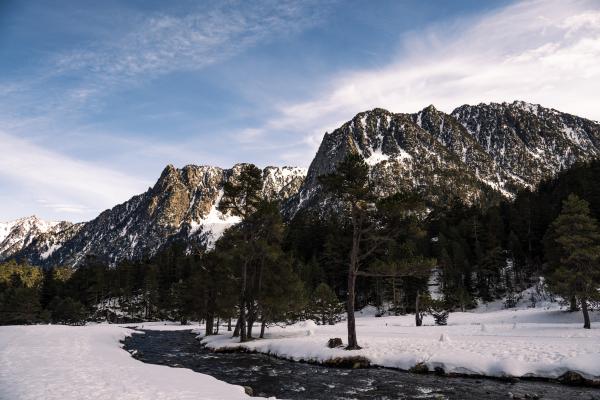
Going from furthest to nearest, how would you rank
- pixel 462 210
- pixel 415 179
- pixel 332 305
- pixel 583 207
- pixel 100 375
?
1. pixel 415 179
2. pixel 462 210
3. pixel 332 305
4. pixel 583 207
5. pixel 100 375

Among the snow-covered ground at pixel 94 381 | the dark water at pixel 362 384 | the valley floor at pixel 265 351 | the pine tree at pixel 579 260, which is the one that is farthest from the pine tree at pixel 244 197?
the pine tree at pixel 579 260

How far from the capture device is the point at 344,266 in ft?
283

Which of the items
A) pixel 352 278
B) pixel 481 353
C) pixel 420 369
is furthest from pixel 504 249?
pixel 420 369

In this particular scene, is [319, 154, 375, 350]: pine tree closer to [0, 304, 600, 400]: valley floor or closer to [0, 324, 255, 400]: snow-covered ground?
[0, 304, 600, 400]: valley floor

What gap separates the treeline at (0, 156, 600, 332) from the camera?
26.0 meters

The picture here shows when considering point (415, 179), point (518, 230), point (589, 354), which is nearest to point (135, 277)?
point (518, 230)

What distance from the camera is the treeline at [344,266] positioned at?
2595 centimetres

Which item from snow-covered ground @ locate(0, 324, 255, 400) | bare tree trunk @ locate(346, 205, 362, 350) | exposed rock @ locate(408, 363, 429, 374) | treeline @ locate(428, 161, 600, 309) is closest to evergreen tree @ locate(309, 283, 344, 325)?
treeline @ locate(428, 161, 600, 309)

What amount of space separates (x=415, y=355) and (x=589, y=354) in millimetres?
8419

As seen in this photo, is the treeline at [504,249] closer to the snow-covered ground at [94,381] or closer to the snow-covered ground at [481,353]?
the snow-covered ground at [481,353]

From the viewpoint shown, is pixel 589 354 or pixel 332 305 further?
pixel 332 305

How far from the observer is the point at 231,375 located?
72.1 feet

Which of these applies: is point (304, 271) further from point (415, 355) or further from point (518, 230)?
point (415, 355)

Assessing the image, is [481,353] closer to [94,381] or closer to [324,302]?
[94,381]
